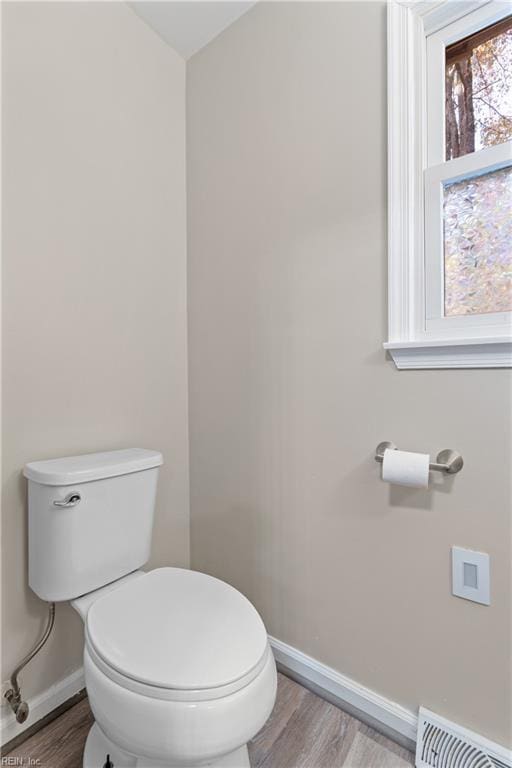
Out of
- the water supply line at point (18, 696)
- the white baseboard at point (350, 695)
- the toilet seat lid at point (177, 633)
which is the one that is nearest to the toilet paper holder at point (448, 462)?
the toilet seat lid at point (177, 633)

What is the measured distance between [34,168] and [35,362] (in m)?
0.57

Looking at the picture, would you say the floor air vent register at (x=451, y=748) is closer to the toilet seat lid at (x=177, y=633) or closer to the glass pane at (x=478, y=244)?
the toilet seat lid at (x=177, y=633)

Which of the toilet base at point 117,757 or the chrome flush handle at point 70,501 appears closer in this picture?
the toilet base at point 117,757

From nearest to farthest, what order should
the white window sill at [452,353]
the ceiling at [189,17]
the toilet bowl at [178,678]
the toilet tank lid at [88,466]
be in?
the toilet bowl at [178,678] → the white window sill at [452,353] → the toilet tank lid at [88,466] → the ceiling at [189,17]

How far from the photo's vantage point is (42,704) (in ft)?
3.63

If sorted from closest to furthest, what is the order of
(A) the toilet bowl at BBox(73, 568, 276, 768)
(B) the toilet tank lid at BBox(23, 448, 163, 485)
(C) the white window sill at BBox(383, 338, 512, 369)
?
(A) the toilet bowl at BBox(73, 568, 276, 768) → (C) the white window sill at BBox(383, 338, 512, 369) → (B) the toilet tank lid at BBox(23, 448, 163, 485)

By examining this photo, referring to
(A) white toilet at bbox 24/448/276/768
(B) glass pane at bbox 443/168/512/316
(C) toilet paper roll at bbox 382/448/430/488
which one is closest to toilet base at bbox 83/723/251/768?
(A) white toilet at bbox 24/448/276/768

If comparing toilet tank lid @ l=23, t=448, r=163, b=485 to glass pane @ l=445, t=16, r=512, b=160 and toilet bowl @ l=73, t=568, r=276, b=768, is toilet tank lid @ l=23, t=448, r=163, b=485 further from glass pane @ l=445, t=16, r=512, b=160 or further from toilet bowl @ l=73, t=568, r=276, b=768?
glass pane @ l=445, t=16, r=512, b=160

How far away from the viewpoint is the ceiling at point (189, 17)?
1334 millimetres

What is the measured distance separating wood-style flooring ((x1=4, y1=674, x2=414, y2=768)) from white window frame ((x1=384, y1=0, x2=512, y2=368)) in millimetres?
1041

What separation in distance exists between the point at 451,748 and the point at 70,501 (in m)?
1.14

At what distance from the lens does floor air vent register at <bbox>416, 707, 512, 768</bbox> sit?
34.7 inches

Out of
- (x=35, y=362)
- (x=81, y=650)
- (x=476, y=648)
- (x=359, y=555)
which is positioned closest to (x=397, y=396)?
(x=359, y=555)

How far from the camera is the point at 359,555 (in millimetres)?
1113
